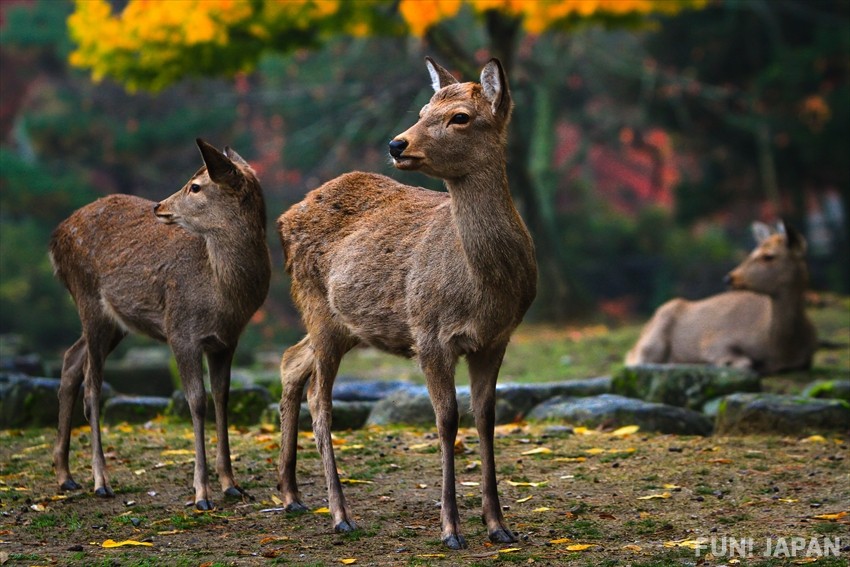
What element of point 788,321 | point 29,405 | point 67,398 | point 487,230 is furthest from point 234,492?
point 788,321

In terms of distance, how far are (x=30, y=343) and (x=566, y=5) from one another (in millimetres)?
9898

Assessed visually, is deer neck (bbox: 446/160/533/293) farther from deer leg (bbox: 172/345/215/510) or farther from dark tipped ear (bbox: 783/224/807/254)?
dark tipped ear (bbox: 783/224/807/254)

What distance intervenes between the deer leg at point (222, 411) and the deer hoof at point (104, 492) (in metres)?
0.57

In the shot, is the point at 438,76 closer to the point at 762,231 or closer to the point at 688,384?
the point at 688,384

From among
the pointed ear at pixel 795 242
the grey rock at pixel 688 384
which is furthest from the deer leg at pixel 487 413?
the pointed ear at pixel 795 242

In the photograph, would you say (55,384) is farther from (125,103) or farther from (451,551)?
(125,103)

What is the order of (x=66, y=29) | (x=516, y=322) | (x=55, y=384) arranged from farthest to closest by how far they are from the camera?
1. (x=66, y=29)
2. (x=55, y=384)
3. (x=516, y=322)

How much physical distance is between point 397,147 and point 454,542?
5.69ft

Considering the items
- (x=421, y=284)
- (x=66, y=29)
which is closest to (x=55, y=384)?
(x=421, y=284)

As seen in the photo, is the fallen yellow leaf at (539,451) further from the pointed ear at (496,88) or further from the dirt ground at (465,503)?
the pointed ear at (496,88)

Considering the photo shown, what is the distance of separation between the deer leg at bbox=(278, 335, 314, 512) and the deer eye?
1.59m

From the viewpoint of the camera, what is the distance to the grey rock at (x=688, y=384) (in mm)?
9320

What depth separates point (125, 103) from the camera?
24375 millimetres

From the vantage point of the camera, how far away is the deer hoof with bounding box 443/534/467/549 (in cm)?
538
